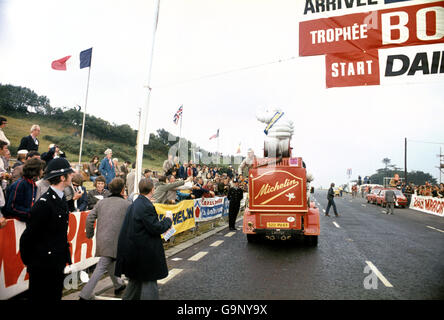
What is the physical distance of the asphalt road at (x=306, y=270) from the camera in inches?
195

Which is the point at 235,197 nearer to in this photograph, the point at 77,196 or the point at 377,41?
the point at 77,196

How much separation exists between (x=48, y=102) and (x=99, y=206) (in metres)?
51.8

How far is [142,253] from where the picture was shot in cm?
366

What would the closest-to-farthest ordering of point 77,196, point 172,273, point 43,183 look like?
point 43,183, point 172,273, point 77,196

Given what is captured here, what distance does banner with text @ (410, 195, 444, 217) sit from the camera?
71.7 ft

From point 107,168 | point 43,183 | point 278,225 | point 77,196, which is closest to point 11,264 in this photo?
point 43,183

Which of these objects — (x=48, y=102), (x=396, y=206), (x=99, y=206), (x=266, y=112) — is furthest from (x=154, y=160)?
(x=99, y=206)

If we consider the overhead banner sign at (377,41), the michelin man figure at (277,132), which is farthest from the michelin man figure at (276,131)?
the overhead banner sign at (377,41)

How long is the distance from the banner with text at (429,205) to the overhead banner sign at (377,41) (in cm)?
1977

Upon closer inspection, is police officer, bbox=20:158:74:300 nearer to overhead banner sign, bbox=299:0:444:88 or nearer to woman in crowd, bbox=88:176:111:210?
woman in crowd, bbox=88:176:111:210

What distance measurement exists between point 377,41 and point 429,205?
23.1 metres

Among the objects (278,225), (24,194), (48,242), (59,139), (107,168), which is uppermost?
(59,139)

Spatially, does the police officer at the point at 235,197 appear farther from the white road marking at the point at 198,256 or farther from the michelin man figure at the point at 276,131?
the white road marking at the point at 198,256
